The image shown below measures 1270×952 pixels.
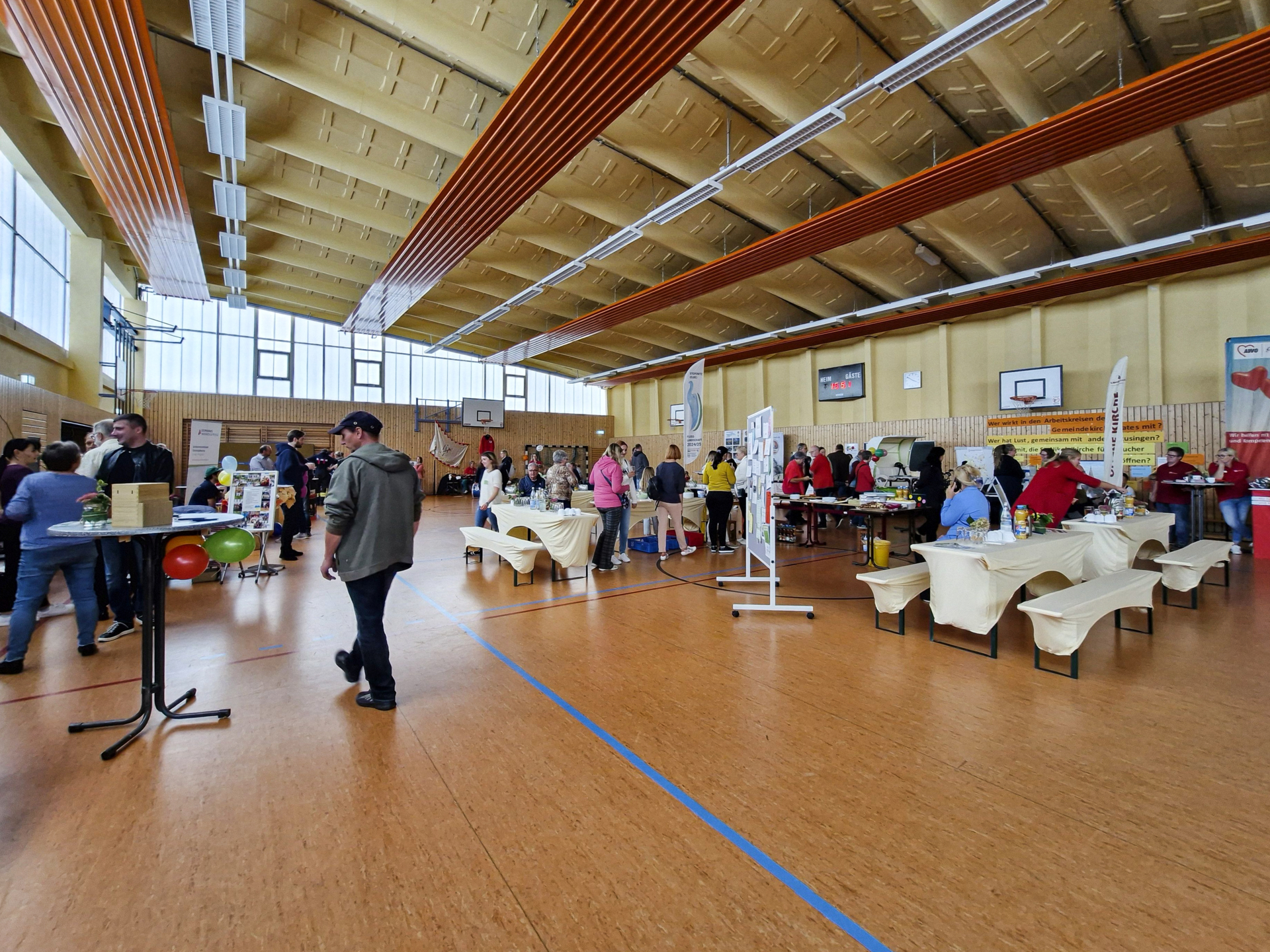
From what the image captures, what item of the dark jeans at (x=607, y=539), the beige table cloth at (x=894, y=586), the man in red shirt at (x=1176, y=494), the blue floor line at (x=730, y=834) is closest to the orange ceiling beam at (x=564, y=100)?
the dark jeans at (x=607, y=539)

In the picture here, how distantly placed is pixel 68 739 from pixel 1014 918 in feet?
11.9

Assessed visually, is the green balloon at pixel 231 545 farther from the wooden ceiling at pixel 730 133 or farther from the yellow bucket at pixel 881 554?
the yellow bucket at pixel 881 554

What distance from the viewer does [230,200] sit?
26.2 feet

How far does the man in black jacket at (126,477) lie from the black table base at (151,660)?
1.49 meters

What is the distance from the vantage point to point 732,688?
2930mm

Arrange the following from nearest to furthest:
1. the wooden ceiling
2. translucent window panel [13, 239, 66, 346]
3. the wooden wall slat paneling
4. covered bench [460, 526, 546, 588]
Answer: covered bench [460, 526, 546, 588]
the wooden ceiling
translucent window panel [13, 239, 66, 346]
the wooden wall slat paneling

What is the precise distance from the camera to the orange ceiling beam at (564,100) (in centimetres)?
415

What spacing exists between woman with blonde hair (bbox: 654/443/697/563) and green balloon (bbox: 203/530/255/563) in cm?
420

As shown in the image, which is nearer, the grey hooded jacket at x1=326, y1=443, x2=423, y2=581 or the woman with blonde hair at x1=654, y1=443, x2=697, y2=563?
the grey hooded jacket at x1=326, y1=443, x2=423, y2=581

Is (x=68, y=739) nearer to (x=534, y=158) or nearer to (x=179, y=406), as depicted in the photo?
(x=534, y=158)

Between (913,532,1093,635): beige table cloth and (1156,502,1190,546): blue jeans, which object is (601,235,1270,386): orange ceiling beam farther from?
(913,532,1093,635): beige table cloth

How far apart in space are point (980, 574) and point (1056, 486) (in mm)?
2186

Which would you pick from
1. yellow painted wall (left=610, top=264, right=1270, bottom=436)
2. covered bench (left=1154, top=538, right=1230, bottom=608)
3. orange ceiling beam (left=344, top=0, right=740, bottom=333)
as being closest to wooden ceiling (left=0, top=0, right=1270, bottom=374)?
orange ceiling beam (left=344, top=0, right=740, bottom=333)

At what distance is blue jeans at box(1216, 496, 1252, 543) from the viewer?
7137 millimetres
